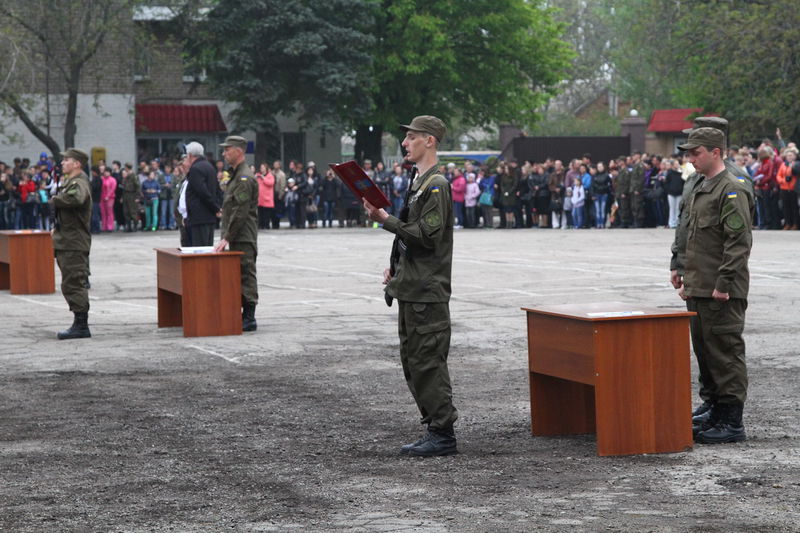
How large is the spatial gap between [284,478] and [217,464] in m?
0.58

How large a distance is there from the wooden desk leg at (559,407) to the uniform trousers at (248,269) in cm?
618

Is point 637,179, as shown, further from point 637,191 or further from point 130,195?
point 130,195

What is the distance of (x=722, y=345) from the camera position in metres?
8.25

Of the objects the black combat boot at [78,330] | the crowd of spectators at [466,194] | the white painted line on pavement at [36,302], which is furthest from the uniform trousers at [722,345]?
the crowd of spectators at [466,194]

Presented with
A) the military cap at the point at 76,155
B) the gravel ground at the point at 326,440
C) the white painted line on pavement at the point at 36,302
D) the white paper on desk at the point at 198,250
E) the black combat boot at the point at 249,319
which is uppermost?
the military cap at the point at 76,155

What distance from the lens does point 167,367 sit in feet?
38.5

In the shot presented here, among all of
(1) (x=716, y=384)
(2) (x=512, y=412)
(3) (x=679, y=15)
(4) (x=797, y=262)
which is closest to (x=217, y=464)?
(2) (x=512, y=412)

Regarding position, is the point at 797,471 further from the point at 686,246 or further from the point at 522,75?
the point at 522,75

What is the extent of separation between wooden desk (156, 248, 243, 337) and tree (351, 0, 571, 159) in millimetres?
31548

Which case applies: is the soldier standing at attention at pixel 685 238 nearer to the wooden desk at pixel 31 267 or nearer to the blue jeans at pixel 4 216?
the wooden desk at pixel 31 267

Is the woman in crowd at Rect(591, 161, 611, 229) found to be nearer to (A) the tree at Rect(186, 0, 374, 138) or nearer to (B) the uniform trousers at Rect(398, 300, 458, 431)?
(A) the tree at Rect(186, 0, 374, 138)

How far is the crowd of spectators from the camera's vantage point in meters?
33.2

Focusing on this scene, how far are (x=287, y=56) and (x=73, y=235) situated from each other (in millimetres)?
30089

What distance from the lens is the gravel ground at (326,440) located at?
6477mm
